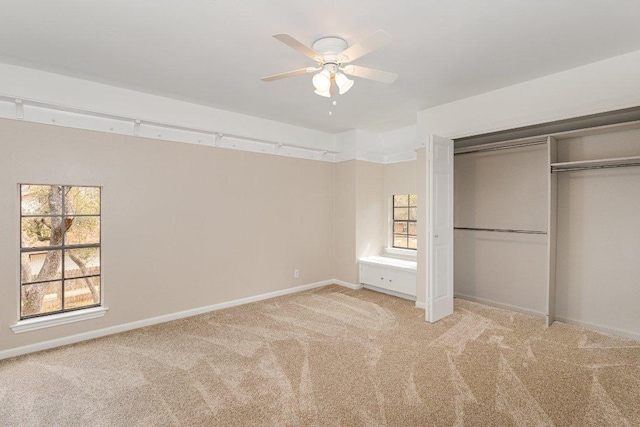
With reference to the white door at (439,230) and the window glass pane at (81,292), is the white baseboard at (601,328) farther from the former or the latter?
the window glass pane at (81,292)

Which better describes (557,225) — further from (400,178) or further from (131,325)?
(131,325)

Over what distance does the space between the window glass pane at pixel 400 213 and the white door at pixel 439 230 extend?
146cm

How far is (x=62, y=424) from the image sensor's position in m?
2.08

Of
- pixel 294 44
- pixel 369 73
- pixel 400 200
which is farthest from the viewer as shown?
pixel 400 200

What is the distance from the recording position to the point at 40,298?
3.28 m

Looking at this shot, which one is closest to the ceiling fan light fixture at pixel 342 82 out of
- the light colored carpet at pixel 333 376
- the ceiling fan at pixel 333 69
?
the ceiling fan at pixel 333 69

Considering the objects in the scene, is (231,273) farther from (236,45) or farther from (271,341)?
(236,45)

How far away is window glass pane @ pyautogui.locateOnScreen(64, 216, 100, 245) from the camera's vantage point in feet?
11.1

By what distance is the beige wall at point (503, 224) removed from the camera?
4066 millimetres

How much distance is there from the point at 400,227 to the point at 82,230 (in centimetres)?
451

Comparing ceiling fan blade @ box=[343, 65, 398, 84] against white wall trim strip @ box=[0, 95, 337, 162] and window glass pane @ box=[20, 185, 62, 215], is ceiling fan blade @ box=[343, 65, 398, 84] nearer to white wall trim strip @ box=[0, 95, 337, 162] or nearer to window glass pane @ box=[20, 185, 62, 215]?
white wall trim strip @ box=[0, 95, 337, 162]

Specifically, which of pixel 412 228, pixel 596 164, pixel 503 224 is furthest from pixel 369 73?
pixel 412 228

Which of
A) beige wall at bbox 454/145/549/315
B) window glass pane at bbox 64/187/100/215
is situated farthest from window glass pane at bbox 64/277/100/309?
beige wall at bbox 454/145/549/315

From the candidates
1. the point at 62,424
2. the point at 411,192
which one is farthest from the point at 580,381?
the point at 62,424
